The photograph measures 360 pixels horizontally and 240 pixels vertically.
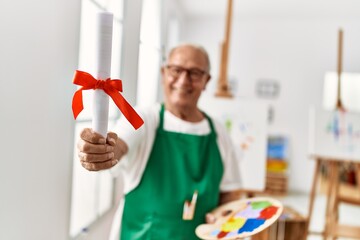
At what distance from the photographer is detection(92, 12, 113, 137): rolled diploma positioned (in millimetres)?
291

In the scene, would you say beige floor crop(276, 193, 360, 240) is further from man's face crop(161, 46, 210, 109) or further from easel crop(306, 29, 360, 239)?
man's face crop(161, 46, 210, 109)

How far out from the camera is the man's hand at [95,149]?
1.07ft

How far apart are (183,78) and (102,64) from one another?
39 centimetres

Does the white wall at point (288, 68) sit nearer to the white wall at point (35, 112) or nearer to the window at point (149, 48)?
the window at point (149, 48)

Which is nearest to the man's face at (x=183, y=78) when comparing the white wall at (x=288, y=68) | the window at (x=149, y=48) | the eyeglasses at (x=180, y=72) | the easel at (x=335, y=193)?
the eyeglasses at (x=180, y=72)

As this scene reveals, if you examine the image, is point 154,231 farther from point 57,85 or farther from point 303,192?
point 303,192

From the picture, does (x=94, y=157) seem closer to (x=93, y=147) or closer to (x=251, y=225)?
(x=93, y=147)

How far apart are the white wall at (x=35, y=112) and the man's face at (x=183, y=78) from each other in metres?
0.32

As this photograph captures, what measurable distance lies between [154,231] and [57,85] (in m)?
0.38

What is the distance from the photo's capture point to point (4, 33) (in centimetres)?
34

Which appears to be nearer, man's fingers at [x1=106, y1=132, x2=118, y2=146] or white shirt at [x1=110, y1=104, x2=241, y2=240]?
man's fingers at [x1=106, y1=132, x2=118, y2=146]

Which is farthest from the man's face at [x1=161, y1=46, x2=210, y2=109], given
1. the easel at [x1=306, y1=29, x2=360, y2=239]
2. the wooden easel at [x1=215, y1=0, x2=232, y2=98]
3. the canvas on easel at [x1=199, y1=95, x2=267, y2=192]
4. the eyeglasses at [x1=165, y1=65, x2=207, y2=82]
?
the easel at [x1=306, y1=29, x2=360, y2=239]

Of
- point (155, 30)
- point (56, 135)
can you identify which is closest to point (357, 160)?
point (155, 30)

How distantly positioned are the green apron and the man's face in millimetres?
38
